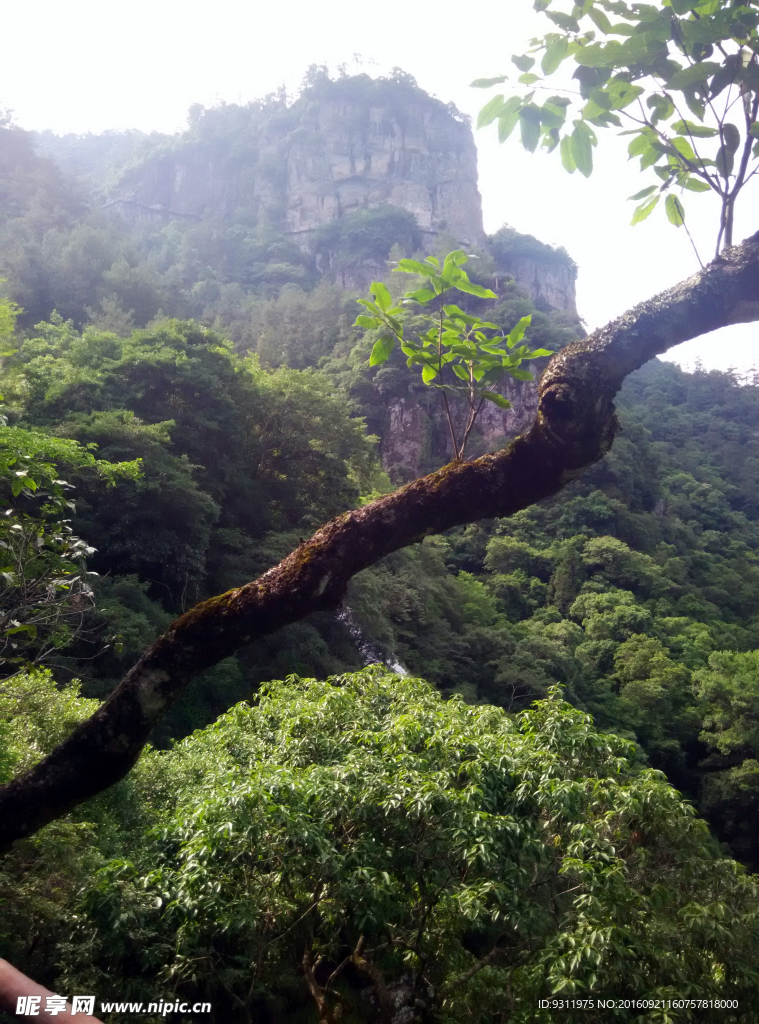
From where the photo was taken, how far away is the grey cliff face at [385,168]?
2089 inches

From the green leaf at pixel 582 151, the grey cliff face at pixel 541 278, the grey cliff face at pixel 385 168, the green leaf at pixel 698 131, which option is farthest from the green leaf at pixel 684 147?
the grey cliff face at pixel 385 168

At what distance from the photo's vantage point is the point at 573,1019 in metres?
2.46

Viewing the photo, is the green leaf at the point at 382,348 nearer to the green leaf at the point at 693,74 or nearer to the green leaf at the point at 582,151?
the green leaf at the point at 582,151

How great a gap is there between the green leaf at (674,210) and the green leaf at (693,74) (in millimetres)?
261

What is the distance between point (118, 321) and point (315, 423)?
30.0ft

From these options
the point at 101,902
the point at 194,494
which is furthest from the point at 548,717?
the point at 194,494

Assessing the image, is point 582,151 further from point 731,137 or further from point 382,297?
point 382,297

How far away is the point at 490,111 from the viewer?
1.69 m

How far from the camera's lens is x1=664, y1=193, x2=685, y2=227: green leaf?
1779mm

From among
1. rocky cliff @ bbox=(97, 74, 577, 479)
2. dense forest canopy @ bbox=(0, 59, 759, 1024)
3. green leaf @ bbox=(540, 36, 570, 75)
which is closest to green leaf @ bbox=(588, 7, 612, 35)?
green leaf @ bbox=(540, 36, 570, 75)

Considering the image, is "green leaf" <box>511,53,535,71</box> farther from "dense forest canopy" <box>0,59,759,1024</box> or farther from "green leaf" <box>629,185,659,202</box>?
"dense forest canopy" <box>0,59,759,1024</box>

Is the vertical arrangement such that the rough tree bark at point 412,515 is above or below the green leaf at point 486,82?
below

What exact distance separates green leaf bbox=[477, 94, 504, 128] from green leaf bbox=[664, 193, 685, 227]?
0.52m

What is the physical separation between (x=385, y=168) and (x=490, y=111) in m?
59.9
